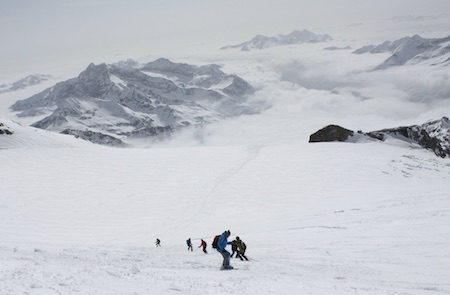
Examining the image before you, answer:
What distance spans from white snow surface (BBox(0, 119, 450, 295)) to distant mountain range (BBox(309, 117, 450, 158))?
13.9ft

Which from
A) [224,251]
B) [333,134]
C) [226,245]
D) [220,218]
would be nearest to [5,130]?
[220,218]

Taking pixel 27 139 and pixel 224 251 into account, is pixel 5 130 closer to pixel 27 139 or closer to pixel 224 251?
pixel 27 139

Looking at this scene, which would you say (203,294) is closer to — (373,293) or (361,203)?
(373,293)

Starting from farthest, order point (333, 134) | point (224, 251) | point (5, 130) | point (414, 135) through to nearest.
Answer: point (333, 134) < point (414, 135) < point (5, 130) < point (224, 251)

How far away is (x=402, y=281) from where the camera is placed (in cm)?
1416

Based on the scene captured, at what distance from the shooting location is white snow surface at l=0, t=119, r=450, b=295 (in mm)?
A: 13375

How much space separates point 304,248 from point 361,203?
14747 millimetres

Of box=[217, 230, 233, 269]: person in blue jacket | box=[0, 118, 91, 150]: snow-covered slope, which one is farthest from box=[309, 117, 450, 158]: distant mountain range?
box=[217, 230, 233, 269]: person in blue jacket

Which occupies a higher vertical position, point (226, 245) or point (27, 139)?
point (27, 139)

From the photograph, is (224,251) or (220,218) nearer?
(224,251)

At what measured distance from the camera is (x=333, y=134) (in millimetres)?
78500

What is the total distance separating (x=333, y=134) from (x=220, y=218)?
51.7 meters

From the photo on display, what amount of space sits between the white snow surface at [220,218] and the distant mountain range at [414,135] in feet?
13.9

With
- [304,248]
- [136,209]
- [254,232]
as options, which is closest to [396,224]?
[304,248]
